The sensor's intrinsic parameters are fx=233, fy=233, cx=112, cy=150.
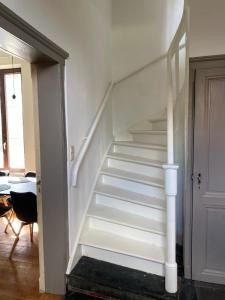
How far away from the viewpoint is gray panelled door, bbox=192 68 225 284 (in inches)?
79.6

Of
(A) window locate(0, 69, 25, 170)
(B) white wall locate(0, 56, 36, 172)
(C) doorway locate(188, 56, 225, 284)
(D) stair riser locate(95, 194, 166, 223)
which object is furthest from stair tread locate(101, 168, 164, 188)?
(A) window locate(0, 69, 25, 170)

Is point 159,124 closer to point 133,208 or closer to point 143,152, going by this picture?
point 143,152

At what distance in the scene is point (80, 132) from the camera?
232 cm

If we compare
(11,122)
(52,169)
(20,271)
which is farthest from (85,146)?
(11,122)

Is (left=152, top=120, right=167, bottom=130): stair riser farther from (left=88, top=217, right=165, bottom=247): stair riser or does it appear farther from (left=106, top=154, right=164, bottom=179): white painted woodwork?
(left=88, top=217, right=165, bottom=247): stair riser

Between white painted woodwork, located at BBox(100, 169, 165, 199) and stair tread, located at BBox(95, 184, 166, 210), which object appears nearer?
stair tread, located at BBox(95, 184, 166, 210)

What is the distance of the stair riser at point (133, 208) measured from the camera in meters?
2.39

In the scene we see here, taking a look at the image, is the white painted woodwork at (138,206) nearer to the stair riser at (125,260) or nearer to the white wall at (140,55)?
the stair riser at (125,260)

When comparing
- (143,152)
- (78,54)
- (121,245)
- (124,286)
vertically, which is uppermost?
(78,54)

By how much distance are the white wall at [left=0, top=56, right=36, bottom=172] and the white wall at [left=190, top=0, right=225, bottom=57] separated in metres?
3.28

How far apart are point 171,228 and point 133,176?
0.92 m

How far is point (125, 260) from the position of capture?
7.02 ft

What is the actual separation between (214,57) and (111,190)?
1.66 metres

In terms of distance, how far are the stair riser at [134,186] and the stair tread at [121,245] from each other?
1.83 feet
